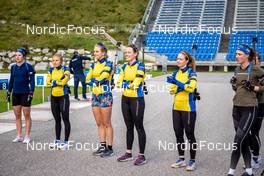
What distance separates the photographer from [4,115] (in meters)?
13.4

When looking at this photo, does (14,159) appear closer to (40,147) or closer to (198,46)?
(40,147)

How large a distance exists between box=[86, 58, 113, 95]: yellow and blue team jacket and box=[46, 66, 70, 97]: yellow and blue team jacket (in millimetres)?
927

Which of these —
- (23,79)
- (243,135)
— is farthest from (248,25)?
(243,135)

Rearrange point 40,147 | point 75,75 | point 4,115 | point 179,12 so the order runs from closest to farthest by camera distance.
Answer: point 40,147 < point 4,115 < point 75,75 < point 179,12

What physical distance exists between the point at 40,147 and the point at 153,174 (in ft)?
9.75

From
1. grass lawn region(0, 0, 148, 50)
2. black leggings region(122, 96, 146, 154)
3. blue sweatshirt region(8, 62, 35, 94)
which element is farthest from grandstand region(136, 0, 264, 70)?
black leggings region(122, 96, 146, 154)

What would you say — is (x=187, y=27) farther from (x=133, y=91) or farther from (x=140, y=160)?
(x=140, y=160)

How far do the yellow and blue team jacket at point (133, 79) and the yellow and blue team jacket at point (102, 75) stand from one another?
1.17 ft

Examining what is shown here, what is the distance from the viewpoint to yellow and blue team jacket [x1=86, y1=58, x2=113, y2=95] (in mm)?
7980

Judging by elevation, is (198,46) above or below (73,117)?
above

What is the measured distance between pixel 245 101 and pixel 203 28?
46.1 m

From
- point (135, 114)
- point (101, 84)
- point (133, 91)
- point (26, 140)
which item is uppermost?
point (101, 84)

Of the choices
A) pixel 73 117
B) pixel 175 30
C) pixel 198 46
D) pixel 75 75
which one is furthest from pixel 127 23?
pixel 73 117

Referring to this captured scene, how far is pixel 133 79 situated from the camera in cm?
762
